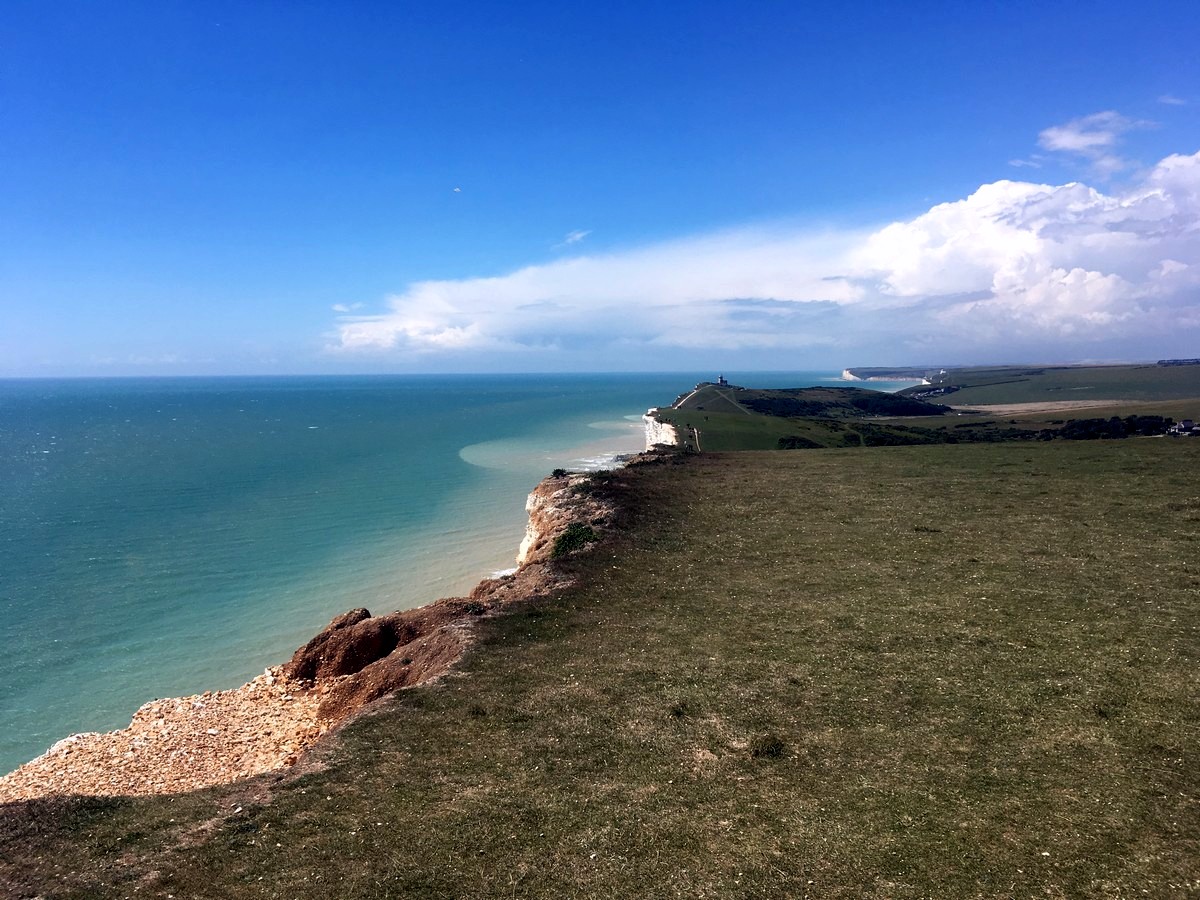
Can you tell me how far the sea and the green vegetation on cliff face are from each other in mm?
20502

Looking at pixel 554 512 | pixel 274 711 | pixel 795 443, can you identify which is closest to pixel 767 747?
pixel 274 711

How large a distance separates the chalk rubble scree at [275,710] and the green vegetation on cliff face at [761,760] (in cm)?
249

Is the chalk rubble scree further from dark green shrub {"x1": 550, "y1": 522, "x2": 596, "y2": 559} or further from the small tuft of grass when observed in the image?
the small tuft of grass

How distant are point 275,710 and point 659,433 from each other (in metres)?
75.5

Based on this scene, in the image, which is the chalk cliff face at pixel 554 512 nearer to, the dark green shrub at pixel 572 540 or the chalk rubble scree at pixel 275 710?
the dark green shrub at pixel 572 540

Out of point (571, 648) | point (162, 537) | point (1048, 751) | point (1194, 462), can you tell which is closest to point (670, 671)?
point (571, 648)

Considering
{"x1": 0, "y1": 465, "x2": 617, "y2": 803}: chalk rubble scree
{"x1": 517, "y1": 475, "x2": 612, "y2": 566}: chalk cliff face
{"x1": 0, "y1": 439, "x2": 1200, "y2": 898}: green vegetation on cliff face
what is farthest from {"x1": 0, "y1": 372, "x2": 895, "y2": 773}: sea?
{"x1": 0, "y1": 439, "x2": 1200, "y2": 898}: green vegetation on cliff face

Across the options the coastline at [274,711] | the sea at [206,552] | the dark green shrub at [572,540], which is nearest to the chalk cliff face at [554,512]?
the dark green shrub at [572,540]

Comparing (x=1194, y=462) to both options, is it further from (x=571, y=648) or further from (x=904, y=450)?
(x=571, y=648)

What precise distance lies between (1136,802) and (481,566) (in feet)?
132

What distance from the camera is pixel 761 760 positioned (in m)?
12.8

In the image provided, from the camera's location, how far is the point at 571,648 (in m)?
18.6

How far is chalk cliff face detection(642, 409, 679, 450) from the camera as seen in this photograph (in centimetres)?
8506

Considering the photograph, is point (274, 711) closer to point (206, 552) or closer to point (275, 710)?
point (275, 710)
